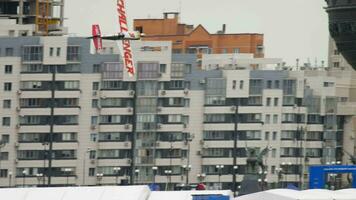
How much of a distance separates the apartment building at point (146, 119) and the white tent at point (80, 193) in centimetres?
9701

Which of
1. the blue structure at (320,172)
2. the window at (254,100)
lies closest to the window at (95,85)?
the window at (254,100)

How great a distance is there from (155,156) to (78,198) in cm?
11295

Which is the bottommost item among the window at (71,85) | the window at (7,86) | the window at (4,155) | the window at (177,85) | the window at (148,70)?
the window at (4,155)

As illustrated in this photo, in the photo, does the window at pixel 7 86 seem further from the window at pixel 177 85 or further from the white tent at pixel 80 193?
the white tent at pixel 80 193

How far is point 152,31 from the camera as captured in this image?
655 feet

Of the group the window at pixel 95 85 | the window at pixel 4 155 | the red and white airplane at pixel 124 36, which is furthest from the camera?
the window at pixel 95 85

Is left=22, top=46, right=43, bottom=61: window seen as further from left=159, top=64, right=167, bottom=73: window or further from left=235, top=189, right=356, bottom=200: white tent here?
left=235, top=189, right=356, bottom=200: white tent

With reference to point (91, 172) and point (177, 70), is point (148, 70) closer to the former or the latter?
point (177, 70)

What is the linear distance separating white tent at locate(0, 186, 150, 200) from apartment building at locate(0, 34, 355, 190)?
97.0 metres

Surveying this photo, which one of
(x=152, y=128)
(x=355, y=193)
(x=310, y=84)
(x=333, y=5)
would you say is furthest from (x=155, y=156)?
(x=355, y=193)

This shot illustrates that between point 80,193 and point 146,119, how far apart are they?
111m

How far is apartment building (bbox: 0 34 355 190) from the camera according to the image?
559 feet

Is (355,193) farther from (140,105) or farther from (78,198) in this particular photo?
(140,105)

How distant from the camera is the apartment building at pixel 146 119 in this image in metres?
170
